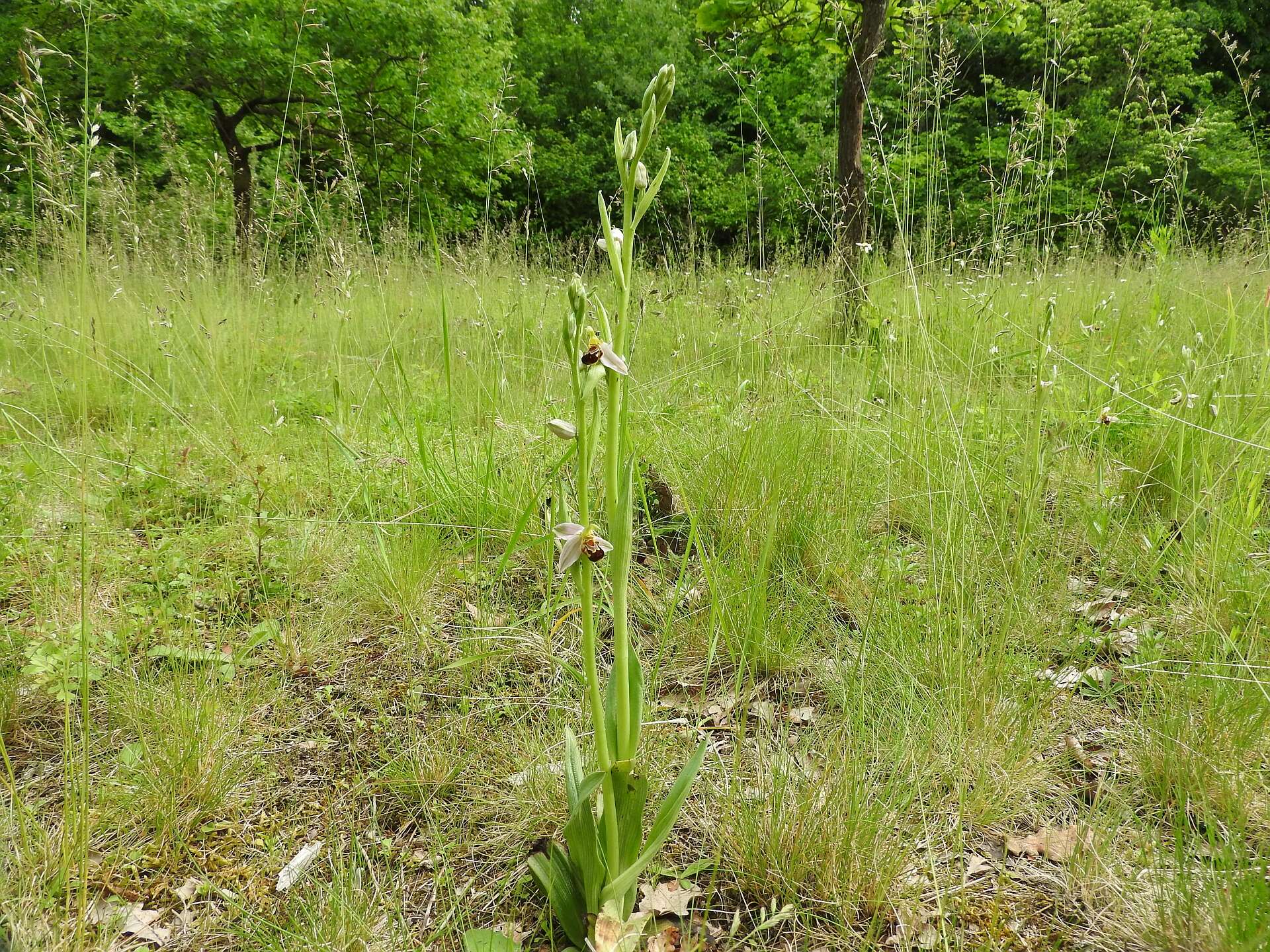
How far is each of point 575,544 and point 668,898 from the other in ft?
1.92

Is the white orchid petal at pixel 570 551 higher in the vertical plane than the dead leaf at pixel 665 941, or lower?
higher

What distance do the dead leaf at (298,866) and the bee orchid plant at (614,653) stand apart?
42 cm

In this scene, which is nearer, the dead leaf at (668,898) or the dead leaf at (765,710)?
the dead leaf at (668,898)

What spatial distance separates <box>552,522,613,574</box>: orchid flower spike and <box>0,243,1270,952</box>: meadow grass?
1.58 feet

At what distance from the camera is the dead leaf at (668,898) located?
1035 millimetres

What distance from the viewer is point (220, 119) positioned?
8.98m

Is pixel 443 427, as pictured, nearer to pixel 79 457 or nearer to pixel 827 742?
pixel 79 457

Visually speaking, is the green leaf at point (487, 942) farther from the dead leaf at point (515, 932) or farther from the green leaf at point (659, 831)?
the green leaf at point (659, 831)

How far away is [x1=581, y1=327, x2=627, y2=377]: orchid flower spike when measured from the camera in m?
0.85

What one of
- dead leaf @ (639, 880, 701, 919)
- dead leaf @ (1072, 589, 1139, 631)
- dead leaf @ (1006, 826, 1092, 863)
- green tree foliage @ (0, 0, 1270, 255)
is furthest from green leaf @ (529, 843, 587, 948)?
green tree foliage @ (0, 0, 1270, 255)

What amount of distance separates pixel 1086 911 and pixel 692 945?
0.56 m

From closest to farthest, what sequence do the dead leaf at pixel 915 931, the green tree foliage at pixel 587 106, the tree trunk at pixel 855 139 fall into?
the dead leaf at pixel 915 931 < the tree trunk at pixel 855 139 < the green tree foliage at pixel 587 106

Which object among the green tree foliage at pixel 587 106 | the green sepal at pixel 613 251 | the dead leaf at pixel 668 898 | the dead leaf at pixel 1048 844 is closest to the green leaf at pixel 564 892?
the dead leaf at pixel 668 898

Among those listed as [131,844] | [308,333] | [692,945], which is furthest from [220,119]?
[692,945]
